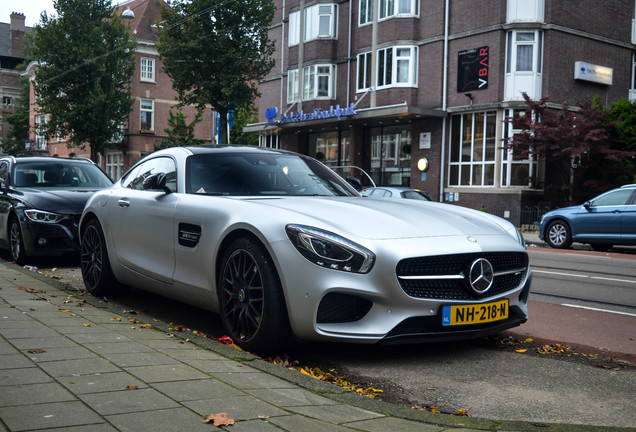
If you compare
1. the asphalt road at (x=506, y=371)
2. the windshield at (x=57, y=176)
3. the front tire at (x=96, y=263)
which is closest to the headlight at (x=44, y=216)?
the windshield at (x=57, y=176)

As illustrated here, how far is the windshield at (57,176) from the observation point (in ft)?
35.0

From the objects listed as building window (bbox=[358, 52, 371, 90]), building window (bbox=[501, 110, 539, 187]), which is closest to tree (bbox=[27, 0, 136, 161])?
building window (bbox=[358, 52, 371, 90])

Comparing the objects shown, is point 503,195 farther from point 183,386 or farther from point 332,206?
point 183,386

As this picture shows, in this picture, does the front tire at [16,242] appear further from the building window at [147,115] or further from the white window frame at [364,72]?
the building window at [147,115]

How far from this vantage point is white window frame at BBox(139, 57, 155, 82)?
52.3 meters

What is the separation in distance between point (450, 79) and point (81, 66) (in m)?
22.8

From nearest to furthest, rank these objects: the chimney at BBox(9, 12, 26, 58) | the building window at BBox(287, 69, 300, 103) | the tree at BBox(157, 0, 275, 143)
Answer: the tree at BBox(157, 0, 275, 143) < the building window at BBox(287, 69, 300, 103) < the chimney at BBox(9, 12, 26, 58)

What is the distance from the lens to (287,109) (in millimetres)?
36969

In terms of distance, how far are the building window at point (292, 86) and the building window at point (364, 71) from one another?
433cm

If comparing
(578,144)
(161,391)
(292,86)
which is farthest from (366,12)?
(161,391)

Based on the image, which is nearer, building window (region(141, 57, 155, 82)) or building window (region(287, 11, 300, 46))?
building window (region(287, 11, 300, 46))

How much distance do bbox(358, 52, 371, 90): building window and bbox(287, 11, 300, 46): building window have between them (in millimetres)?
5047

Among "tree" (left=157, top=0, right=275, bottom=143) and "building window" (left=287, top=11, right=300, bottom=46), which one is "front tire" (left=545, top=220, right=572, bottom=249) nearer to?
"tree" (left=157, top=0, right=275, bottom=143)

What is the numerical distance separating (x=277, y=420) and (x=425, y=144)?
2745 cm
